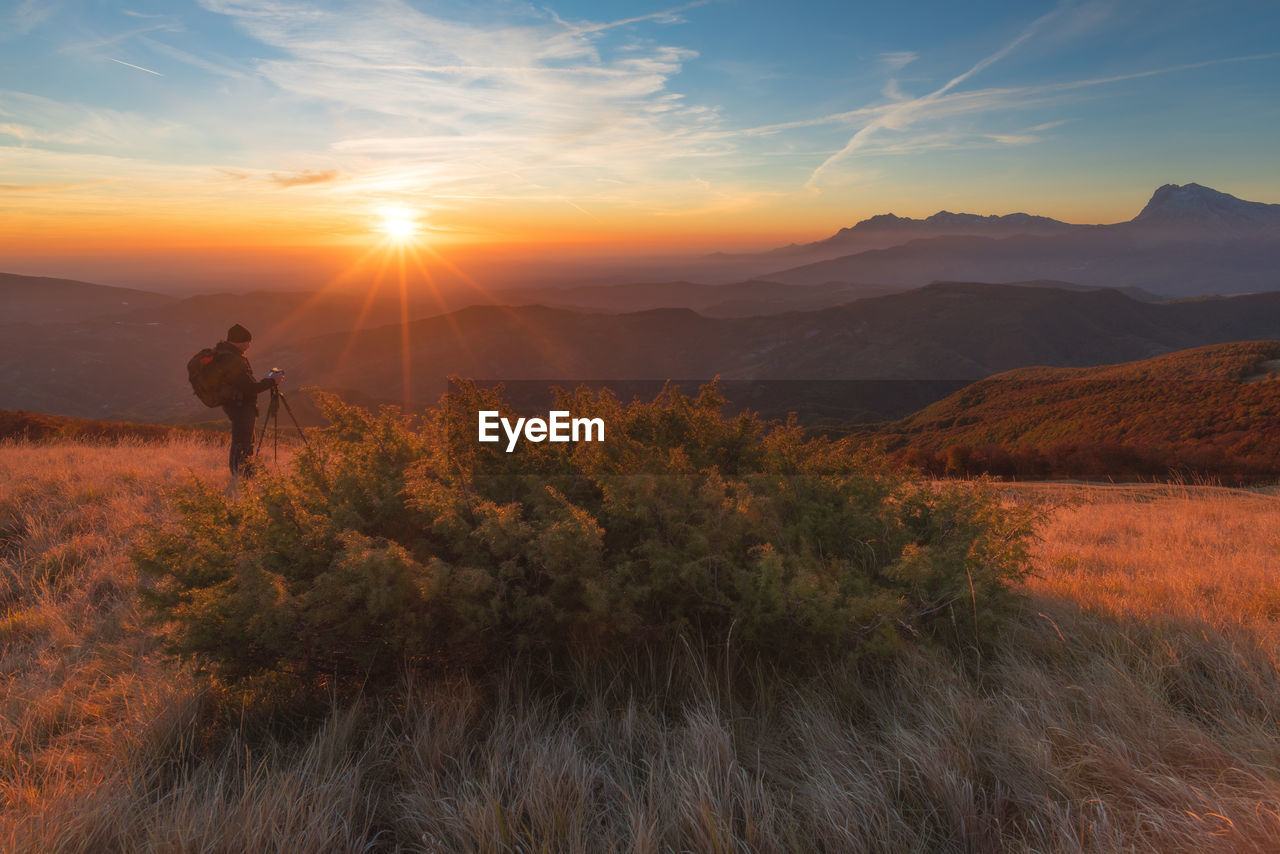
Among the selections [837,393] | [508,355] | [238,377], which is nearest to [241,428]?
[238,377]

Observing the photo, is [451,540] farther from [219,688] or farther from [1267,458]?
[1267,458]

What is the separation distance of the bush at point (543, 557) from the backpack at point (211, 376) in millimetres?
4998

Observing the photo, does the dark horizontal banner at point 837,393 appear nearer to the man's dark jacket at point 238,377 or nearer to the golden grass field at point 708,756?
the man's dark jacket at point 238,377

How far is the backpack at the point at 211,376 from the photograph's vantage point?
24.8 ft

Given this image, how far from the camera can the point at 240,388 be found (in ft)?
25.7

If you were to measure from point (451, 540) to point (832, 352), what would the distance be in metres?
193

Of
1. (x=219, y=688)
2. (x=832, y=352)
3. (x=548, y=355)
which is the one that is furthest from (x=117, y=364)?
(x=219, y=688)

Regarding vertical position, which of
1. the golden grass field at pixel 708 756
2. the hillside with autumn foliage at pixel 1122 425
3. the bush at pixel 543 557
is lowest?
the hillside with autumn foliage at pixel 1122 425

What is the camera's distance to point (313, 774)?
236cm

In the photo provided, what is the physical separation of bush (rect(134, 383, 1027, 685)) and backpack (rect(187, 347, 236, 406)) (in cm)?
500

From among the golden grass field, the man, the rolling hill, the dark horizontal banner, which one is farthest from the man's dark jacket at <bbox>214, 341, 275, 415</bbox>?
the rolling hill

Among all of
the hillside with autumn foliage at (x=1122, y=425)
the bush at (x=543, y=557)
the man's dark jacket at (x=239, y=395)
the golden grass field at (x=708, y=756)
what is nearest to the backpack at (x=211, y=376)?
the man's dark jacket at (x=239, y=395)

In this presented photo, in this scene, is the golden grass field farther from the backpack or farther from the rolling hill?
the rolling hill


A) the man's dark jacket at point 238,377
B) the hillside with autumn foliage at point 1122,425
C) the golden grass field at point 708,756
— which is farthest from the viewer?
the hillside with autumn foliage at point 1122,425
